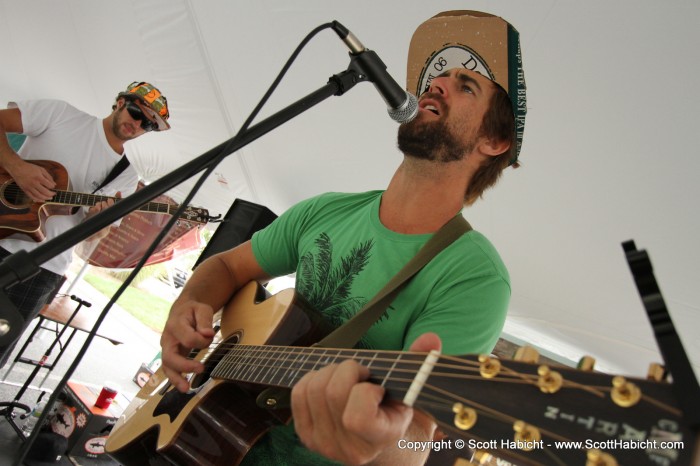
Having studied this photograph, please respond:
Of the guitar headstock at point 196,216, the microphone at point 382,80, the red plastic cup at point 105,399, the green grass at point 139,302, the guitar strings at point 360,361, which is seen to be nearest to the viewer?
the guitar strings at point 360,361

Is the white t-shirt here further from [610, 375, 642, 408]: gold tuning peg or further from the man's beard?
[610, 375, 642, 408]: gold tuning peg

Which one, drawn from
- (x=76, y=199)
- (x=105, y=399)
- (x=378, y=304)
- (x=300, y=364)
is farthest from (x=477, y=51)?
(x=105, y=399)

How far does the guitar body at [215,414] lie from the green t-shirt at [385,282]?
0.10 m

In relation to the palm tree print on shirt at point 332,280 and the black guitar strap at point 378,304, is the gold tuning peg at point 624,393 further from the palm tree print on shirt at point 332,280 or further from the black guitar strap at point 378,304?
the palm tree print on shirt at point 332,280

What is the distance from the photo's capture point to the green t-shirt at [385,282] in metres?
1.29

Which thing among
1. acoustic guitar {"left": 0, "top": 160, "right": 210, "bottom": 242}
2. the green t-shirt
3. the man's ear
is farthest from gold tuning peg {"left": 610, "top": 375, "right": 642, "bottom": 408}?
acoustic guitar {"left": 0, "top": 160, "right": 210, "bottom": 242}

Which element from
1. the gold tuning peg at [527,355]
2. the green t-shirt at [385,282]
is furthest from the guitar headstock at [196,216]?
the gold tuning peg at [527,355]

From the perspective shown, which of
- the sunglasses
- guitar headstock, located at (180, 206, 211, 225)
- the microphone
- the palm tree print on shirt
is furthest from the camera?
guitar headstock, located at (180, 206, 211, 225)

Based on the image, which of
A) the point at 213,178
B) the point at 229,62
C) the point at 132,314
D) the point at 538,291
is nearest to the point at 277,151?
the point at 229,62

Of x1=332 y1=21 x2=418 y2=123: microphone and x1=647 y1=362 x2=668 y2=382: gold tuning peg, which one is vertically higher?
x1=332 y1=21 x2=418 y2=123: microphone

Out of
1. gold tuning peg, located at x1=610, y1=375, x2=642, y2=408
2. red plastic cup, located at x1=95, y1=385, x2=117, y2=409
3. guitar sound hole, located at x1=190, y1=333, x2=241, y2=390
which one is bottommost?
red plastic cup, located at x1=95, y1=385, x2=117, y2=409

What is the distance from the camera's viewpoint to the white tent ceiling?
6.63 ft

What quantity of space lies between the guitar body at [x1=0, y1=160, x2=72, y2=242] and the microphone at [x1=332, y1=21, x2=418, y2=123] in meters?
3.54

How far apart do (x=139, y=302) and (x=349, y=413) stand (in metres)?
10.9
